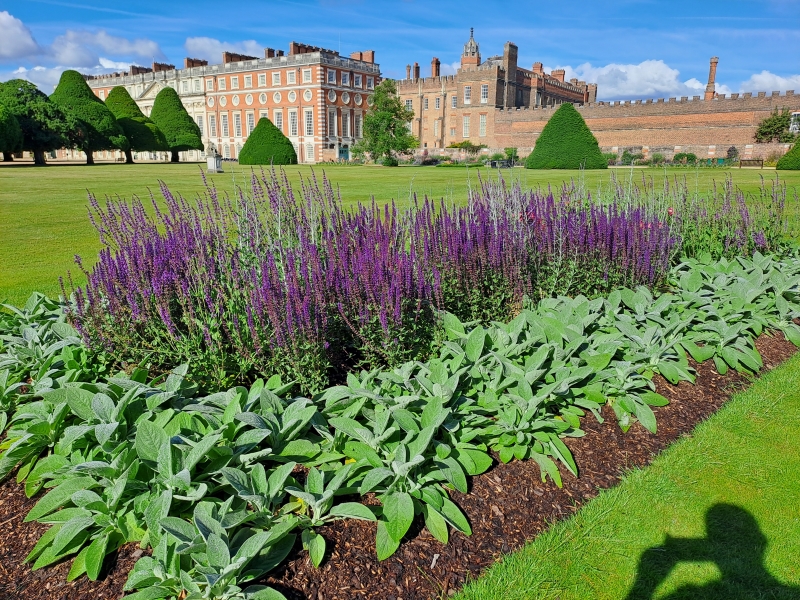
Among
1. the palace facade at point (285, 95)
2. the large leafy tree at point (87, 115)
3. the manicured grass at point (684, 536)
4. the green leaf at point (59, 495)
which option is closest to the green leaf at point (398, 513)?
the manicured grass at point (684, 536)

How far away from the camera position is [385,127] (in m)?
Answer: 33.7

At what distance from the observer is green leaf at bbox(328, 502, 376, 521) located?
202cm

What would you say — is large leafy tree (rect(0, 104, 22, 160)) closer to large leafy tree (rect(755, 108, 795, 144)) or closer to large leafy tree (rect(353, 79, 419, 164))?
large leafy tree (rect(353, 79, 419, 164))

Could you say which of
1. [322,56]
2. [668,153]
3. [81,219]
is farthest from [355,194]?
[322,56]

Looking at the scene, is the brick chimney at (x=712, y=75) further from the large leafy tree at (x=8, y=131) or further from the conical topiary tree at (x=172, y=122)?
the large leafy tree at (x=8, y=131)

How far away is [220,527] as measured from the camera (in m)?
1.82

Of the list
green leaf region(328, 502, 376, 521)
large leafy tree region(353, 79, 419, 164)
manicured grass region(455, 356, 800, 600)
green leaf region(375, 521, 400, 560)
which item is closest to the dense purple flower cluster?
green leaf region(328, 502, 376, 521)

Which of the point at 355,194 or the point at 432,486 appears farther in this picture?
the point at 355,194

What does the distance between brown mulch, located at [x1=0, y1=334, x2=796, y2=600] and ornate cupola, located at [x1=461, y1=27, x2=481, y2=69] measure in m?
56.0

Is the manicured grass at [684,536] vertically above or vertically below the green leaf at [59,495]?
below

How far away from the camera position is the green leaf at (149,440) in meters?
2.11

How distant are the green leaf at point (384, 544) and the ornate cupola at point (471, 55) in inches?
2232

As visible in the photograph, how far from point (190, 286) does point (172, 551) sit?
189 centimetres

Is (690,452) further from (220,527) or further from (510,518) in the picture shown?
(220,527)
